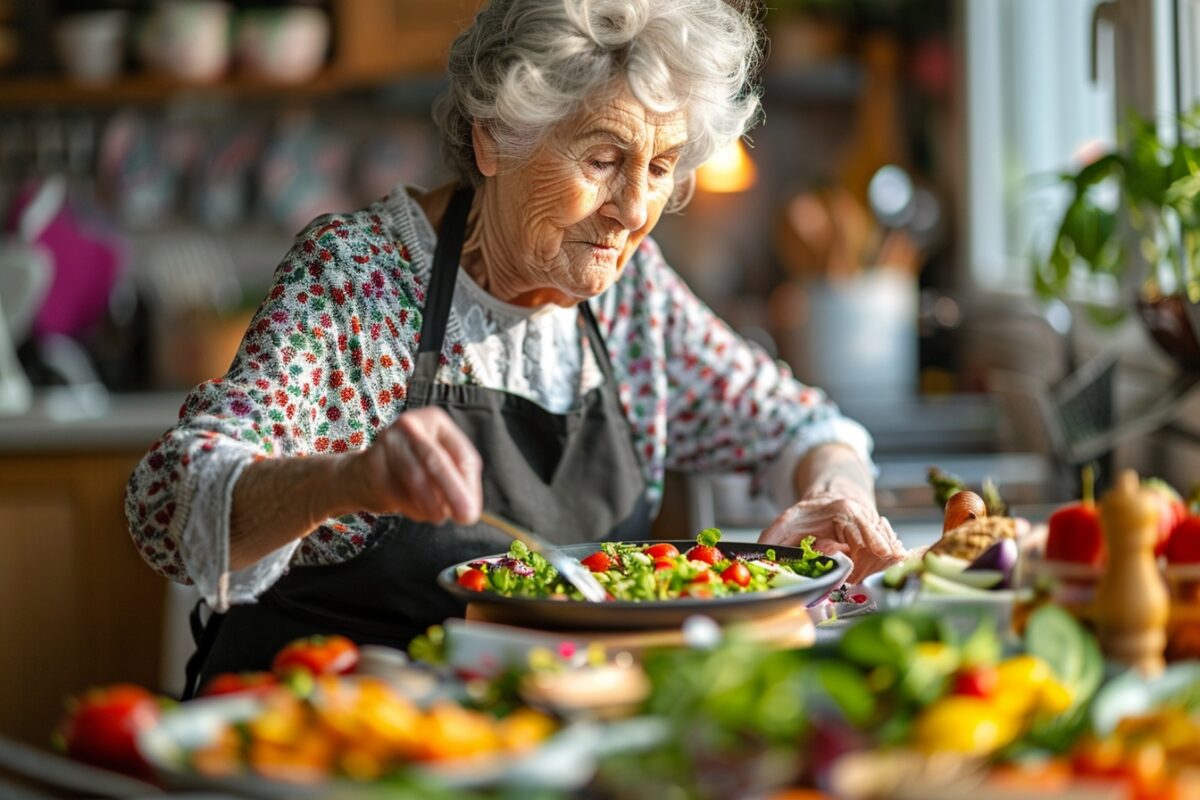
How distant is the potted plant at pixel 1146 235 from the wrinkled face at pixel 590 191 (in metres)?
0.68

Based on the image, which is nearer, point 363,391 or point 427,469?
point 427,469

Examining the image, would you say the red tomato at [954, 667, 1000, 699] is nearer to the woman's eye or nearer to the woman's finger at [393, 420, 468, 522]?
the woman's finger at [393, 420, 468, 522]

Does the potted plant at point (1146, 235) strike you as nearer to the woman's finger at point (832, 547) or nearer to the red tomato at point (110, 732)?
the woman's finger at point (832, 547)

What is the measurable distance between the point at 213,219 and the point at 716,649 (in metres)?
3.10

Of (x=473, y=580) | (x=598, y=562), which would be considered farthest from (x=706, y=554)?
(x=473, y=580)

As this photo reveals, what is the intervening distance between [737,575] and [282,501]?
359 mm

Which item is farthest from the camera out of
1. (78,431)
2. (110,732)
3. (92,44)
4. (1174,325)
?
(92,44)

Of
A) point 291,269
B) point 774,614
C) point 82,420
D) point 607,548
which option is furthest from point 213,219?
point 774,614

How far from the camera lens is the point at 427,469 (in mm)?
1030

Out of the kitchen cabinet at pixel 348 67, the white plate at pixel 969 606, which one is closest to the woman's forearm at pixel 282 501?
the white plate at pixel 969 606

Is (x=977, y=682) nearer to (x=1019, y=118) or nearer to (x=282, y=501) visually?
(x=282, y=501)

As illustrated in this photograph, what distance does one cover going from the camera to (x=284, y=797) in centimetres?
73

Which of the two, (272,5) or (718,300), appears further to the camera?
(718,300)

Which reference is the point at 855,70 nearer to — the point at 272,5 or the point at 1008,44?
the point at 1008,44
